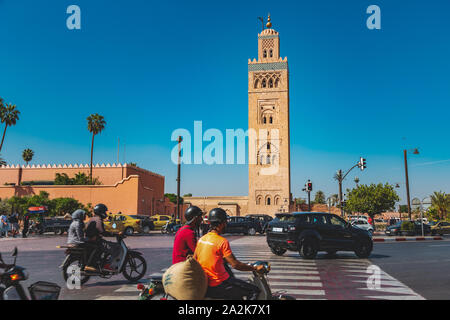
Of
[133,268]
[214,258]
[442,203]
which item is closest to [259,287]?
[214,258]

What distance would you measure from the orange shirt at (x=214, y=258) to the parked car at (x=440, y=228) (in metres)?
33.1

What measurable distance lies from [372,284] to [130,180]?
40.7 m

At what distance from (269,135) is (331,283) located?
61.2 metres

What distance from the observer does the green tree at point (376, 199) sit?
151 feet

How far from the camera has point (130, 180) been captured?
46250mm

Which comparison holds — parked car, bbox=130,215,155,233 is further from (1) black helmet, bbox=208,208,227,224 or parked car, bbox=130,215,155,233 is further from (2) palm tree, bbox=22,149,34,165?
(2) palm tree, bbox=22,149,34,165

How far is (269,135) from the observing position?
226 ft

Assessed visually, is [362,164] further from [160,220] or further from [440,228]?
[160,220]

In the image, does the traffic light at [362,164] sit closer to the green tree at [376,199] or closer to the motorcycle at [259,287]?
the green tree at [376,199]

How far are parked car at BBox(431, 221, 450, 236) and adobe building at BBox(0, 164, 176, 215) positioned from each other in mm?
A: 30776

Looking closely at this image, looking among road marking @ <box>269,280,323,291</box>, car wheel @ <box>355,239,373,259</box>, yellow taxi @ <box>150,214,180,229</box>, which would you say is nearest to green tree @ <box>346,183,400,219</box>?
yellow taxi @ <box>150,214,180,229</box>

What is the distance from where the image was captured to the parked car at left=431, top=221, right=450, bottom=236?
105 feet

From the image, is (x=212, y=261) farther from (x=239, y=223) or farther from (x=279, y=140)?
(x=279, y=140)
